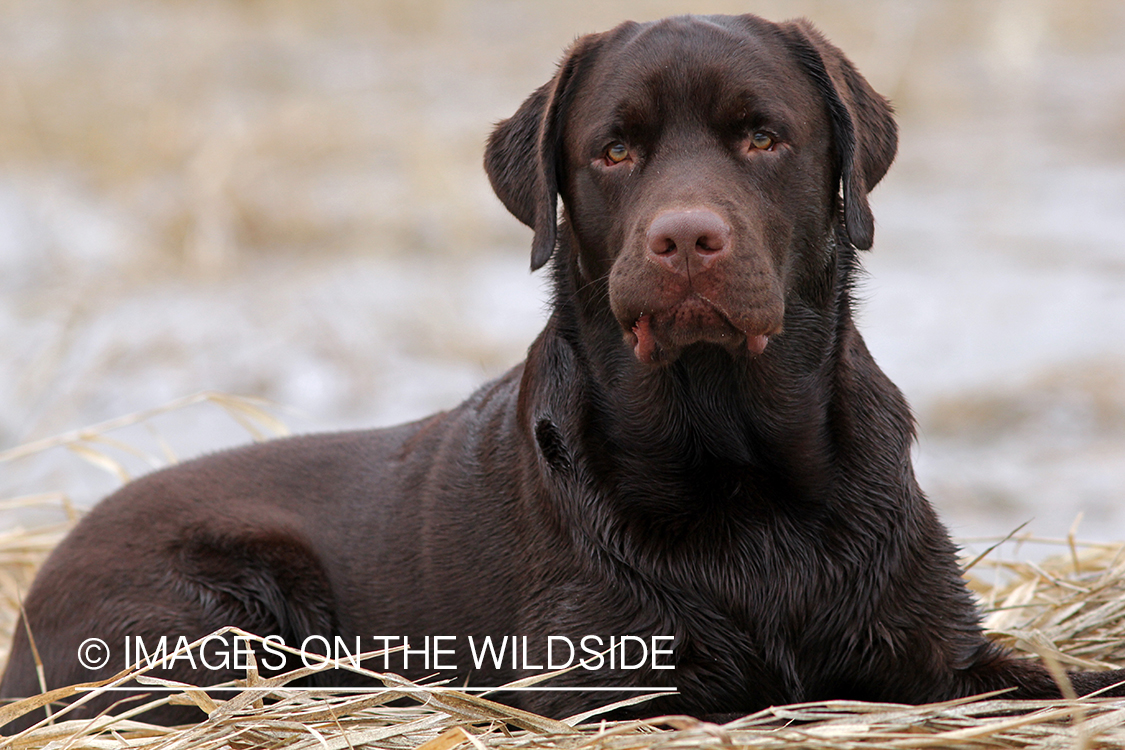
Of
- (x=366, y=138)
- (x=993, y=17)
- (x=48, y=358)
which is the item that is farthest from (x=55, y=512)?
(x=993, y=17)

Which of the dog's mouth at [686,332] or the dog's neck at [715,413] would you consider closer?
the dog's mouth at [686,332]

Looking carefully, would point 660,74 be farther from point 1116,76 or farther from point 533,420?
point 1116,76

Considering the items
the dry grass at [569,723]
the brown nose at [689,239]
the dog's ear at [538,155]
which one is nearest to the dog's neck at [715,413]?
the dog's ear at [538,155]

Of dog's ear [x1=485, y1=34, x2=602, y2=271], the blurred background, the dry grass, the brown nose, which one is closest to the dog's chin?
the brown nose

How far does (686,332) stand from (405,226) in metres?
8.22

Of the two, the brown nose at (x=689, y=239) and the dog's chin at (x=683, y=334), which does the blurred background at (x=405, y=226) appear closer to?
the dog's chin at (x=683, y=334)

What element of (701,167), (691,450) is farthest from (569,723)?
(701,167)

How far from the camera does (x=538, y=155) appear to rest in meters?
3.48

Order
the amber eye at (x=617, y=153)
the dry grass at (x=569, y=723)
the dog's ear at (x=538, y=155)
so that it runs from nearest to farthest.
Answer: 1. the dry grass at (x=569, y=723)
2. the amber eye at (x=617, y=153)
3. the dog's ear at (x=538, y=155)

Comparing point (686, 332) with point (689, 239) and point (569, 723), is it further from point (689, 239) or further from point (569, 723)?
point (569, 723)

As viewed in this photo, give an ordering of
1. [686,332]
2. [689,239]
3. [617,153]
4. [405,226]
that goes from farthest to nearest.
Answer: [405,226]
[617,153]
[686,332]
[689,239]

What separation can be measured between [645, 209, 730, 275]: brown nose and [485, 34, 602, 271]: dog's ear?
52cm

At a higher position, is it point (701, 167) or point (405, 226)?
point (405, 226)

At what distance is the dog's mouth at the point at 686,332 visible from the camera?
300 cm
